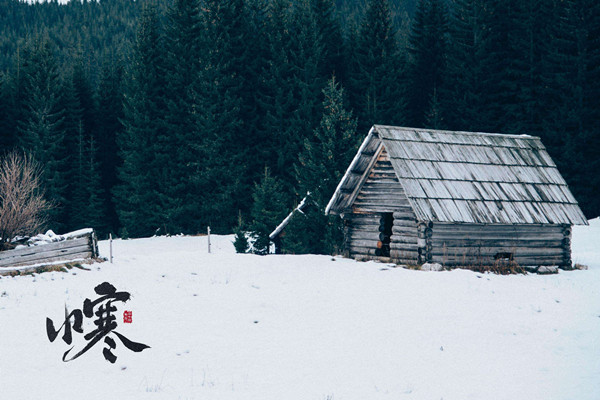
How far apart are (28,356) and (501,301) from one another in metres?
11.7

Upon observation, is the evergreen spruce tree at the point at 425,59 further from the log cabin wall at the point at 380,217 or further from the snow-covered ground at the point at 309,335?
the snow-covered ground at the point at 309,335

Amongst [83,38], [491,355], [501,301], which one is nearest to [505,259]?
[501,301]

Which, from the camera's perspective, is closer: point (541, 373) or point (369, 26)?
point (541, 373)

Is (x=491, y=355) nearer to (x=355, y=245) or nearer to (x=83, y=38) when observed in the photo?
(x=355, y=245)

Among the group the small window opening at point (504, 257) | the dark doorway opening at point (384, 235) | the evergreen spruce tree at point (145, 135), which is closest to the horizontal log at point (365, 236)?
the dark doorway opening at point (384, 235)

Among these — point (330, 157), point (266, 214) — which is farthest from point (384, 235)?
point (266, 214)

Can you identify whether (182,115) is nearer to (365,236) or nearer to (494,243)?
(365,236)

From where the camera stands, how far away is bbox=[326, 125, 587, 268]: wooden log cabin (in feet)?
71.2

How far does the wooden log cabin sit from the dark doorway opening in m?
0.04

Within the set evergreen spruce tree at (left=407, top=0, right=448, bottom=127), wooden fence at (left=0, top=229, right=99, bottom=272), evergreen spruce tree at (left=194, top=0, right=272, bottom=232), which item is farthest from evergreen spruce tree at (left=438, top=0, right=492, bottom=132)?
wooden fence at (left=0, top=229, right=99, bottom=272)

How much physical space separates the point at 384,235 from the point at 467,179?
3.76 metres

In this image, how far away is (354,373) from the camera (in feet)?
37.9

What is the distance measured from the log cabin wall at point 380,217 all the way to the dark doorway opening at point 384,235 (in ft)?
0.29

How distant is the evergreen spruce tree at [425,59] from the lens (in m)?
49.9
